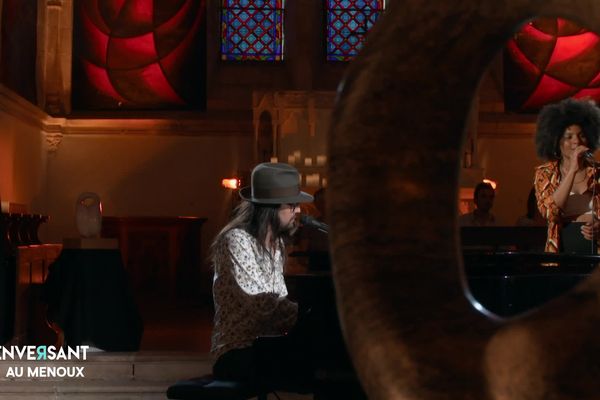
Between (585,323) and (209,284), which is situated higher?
(585,323)

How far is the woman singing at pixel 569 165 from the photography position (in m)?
2.74

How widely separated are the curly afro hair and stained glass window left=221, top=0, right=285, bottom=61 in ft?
34.2

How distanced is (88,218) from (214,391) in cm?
296

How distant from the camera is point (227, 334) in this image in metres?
2.95

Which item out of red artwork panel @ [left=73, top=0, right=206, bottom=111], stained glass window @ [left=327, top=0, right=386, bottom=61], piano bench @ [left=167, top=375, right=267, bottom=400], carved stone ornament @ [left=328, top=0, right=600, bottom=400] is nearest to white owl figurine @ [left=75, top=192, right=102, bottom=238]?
piano bench @ [left=167, top=375, right=267, bottom=400]

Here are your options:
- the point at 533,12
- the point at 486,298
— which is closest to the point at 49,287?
the point at 486,298

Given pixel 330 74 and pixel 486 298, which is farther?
pixel 330 74

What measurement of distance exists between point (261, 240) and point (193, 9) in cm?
1019

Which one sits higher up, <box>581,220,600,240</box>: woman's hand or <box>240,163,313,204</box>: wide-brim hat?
<box>240,163,313,204</box>: wide-brim hat

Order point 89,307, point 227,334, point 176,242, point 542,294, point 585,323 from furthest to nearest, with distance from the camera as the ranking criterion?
point 176,242 < point 89,307 < point 227,334 < point 542,294 < point 585,323

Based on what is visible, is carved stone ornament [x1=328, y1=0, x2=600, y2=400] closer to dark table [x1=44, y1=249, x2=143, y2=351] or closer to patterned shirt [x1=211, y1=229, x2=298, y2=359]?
patterned shirt [x1=211, y1=229, x2=298, y2=359]

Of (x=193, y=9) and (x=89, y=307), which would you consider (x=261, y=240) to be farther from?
(x=193, y=9)

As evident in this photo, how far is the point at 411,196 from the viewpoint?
49cm

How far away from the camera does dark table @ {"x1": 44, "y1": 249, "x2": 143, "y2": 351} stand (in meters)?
5.23
